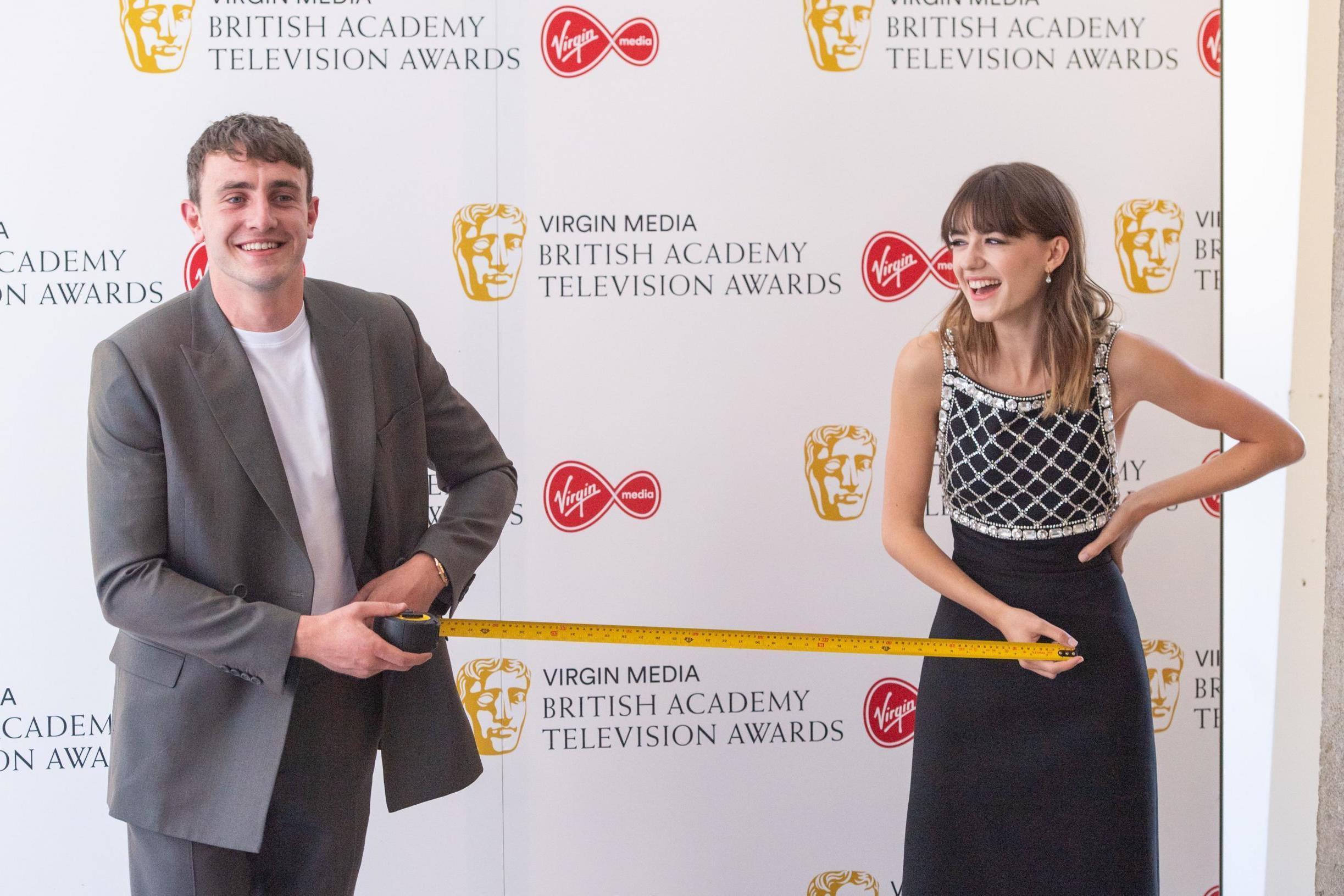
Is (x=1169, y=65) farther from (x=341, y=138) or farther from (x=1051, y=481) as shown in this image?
(x=341, y=138)

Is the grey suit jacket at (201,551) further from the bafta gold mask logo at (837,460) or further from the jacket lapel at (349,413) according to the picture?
the bafta gold mask logo at (837,460)

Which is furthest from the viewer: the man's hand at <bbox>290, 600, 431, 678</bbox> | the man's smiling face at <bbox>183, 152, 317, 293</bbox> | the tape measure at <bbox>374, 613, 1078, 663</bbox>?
the tape measure at <bbox>374, 613, 1078, 663</bbox>

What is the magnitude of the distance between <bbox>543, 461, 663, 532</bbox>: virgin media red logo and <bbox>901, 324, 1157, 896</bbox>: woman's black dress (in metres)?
1.11

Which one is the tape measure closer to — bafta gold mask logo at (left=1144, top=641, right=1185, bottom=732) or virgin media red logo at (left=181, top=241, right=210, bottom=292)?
bafta gold mask logo at (left=1144, top=641, right=1185, bottom=732)

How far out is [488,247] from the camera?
3.12 m

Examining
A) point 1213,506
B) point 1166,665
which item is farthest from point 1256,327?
point 1166,665

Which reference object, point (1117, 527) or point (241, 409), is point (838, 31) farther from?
point (241, 409)

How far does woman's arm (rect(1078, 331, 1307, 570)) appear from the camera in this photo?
2318 mm

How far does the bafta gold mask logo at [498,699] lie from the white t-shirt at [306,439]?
122cm

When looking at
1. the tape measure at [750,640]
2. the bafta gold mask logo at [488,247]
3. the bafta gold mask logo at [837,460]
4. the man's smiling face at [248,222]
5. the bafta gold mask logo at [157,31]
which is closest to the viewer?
the man's smiling face at [248,222]

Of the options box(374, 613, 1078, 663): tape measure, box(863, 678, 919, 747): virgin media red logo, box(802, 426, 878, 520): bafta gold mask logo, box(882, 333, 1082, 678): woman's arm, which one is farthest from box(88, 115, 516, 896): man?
→ box(863, 678, 919, 747): virgin media red logo

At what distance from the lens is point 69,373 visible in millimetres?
3055

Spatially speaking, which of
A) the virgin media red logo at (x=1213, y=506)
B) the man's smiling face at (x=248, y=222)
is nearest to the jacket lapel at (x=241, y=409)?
the man's smiling face at (x=248, y=222)

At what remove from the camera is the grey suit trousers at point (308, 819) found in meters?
1.94
